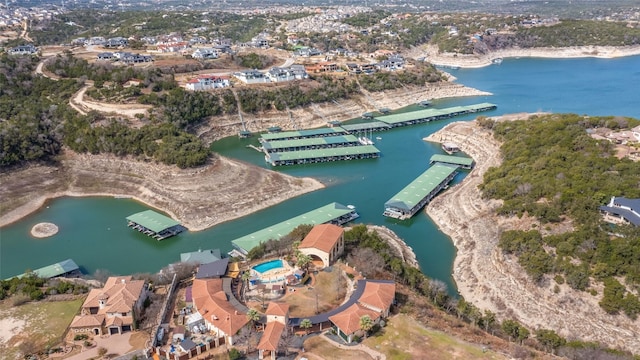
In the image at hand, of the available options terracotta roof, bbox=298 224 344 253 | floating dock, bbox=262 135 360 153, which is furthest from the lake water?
terracotta roof, bbox=298 224 344 253

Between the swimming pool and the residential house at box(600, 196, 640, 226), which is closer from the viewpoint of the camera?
the swimming pool

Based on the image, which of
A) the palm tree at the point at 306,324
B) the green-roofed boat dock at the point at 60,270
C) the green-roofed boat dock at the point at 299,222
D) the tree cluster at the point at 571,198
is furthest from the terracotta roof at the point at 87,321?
the tree cluster at the point at 571,198

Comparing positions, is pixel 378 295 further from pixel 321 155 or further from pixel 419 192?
pixel 321 155

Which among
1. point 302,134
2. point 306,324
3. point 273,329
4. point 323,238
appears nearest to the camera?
point 273,329

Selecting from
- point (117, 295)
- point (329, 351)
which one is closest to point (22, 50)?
point (117, 295)

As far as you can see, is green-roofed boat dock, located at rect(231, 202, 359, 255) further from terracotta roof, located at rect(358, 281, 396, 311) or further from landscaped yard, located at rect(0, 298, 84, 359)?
landscaped yard, located at rect(0, 298, 84, 359)

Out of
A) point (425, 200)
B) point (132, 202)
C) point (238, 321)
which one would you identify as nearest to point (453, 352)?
point (238, 321)

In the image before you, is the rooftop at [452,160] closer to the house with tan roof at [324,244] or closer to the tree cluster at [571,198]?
the tree cluster at [571,198]
